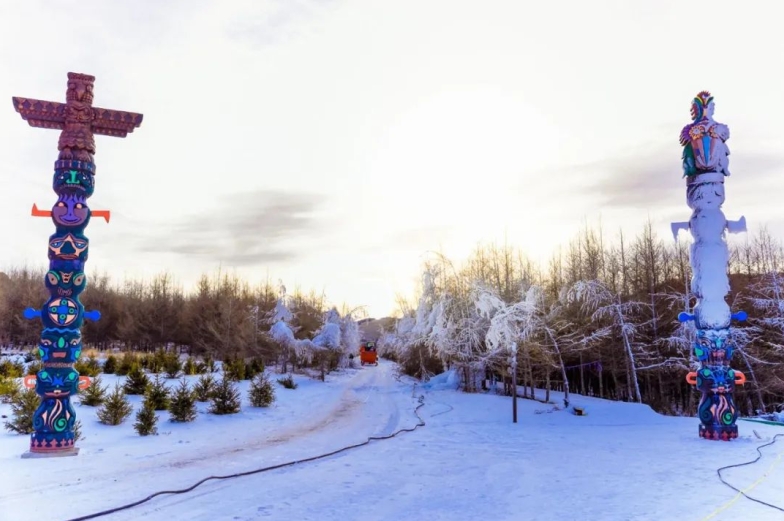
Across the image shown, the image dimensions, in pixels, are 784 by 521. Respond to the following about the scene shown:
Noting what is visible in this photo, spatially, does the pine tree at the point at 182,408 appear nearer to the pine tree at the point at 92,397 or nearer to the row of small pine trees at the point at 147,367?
the pine tree at the point at 92,397

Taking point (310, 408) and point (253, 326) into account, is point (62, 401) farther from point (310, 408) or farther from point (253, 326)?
point (253, 326)

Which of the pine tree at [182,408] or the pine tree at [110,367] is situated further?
the pine tree at [110,367]

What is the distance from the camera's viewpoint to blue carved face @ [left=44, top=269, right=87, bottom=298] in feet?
31.4

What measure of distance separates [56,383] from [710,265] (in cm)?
1405

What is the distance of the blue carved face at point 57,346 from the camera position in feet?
30.8

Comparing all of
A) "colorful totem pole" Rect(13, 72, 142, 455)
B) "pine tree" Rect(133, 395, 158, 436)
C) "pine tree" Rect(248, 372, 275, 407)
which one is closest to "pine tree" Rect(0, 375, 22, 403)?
"pine tree" Rect(133, 395, 158, 436)

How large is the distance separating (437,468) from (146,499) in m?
4.53

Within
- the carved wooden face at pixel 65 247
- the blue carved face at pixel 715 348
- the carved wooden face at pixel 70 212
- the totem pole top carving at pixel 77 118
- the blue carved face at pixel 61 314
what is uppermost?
the totem pole top carving at pixel 77 118

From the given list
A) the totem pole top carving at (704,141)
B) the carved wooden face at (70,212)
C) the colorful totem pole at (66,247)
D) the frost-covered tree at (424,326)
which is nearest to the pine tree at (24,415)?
the colorful totem pole at (66,247)

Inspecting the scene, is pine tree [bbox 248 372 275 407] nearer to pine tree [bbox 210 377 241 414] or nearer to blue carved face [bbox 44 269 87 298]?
pine tree [bbox 210 377 241 414]

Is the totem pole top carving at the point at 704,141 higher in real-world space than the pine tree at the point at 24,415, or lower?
higher

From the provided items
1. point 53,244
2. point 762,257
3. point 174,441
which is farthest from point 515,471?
point 762,257

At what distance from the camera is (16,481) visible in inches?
284

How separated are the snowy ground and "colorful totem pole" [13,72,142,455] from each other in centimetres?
83
